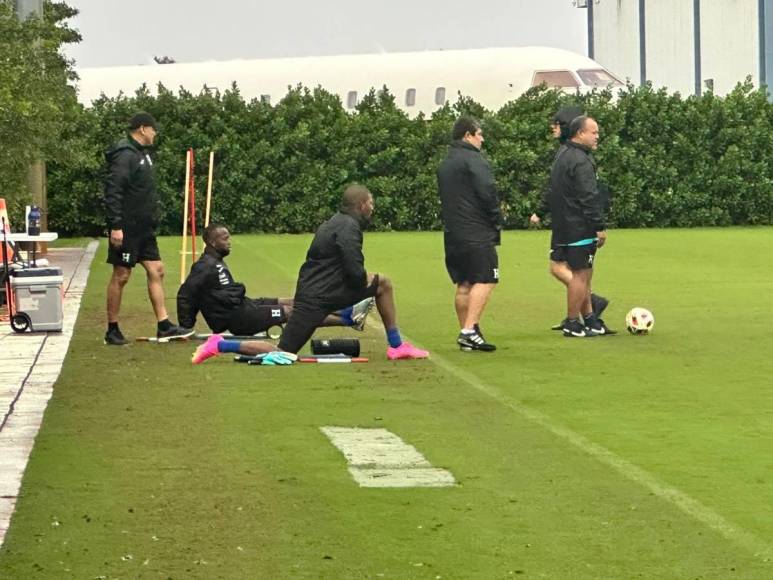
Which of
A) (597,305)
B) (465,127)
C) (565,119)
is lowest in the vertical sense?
(597,305)

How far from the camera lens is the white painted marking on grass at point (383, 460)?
958 centimetres

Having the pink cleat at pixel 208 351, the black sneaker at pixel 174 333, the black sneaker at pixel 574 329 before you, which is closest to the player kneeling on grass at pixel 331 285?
the pink cleat at pixel 208 351

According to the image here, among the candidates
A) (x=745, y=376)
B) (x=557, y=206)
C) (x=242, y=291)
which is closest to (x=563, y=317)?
(x=557, y=206)

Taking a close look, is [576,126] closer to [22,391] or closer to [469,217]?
[469,217]

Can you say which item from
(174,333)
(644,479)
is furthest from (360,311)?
(644,479)

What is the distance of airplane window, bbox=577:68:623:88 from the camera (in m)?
49.9

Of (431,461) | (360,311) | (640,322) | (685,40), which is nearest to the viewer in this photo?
(431,461)

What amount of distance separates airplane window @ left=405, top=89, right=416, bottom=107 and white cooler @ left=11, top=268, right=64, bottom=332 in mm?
34082

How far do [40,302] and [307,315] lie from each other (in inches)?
167

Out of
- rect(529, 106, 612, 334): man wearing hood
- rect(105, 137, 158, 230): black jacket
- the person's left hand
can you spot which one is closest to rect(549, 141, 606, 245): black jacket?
rect(529, 106, 612, 334): man wearing hood

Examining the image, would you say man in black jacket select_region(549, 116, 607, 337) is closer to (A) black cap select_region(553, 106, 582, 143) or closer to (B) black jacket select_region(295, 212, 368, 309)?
(A) black cap select_region(553, 106, 582, 143)

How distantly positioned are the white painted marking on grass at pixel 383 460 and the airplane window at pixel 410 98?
40894 millimetres

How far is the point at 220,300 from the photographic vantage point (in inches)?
644

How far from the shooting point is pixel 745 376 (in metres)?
14.1
